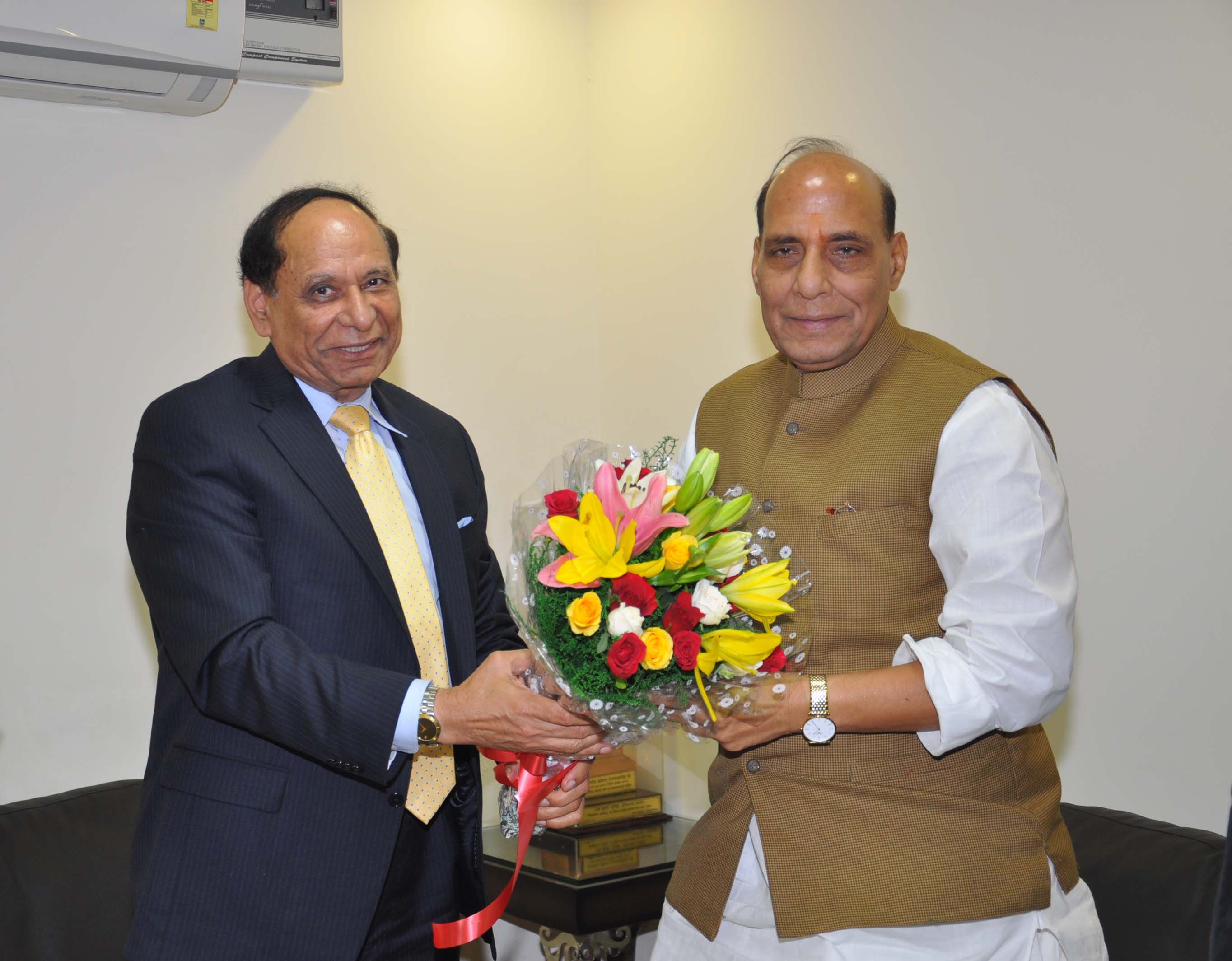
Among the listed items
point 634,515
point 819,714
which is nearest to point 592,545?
point 634,515

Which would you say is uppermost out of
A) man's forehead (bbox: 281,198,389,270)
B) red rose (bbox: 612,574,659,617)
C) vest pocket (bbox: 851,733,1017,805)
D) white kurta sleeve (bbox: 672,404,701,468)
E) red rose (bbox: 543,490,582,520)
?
man's forehead (bbox: 281,198,389,270)

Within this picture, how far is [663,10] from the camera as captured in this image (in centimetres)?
400

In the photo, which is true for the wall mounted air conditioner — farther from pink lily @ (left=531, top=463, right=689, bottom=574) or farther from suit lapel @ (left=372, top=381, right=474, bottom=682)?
pink lily @ (left=531, top=463, right=689, bottom=574)

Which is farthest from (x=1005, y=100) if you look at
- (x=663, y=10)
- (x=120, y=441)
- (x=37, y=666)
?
(x=37, y=666)

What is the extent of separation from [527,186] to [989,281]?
5.98 feet

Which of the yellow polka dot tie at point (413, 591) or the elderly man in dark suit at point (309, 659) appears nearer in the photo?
the elderly man in dark suit at point (309, 659)

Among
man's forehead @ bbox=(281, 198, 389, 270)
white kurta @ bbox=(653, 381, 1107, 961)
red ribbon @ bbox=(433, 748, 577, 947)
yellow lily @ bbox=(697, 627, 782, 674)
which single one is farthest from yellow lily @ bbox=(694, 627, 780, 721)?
man's forehead @ bbox=(281, 198, 389, 270)

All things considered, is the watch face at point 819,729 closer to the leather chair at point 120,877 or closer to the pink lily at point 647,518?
the pink lily at point 647,518

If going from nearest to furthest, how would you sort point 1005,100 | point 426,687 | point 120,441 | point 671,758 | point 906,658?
point 906,658 < point 426,687 < point 1005,100 < point 120,441 < point 671,758

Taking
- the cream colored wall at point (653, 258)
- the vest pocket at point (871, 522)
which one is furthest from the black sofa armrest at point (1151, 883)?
the vest pocket at point (871, 522)

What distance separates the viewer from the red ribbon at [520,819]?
2.07 metres

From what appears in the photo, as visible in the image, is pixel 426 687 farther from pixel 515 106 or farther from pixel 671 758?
pixel 515 106

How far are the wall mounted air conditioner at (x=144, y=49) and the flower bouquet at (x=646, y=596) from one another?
6.53 feet

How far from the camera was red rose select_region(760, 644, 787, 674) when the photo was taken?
174cm
